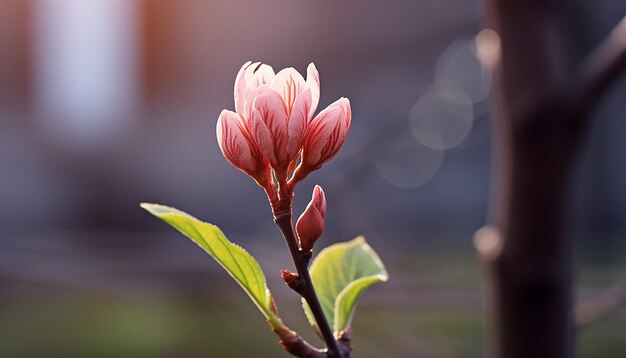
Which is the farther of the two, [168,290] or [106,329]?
[106,329]

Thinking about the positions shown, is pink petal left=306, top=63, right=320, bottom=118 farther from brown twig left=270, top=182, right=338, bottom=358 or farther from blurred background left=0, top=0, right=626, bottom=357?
blurred background left=0, top=0, right=626, bottom=357

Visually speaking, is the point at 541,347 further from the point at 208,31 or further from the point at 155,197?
the point at 208,31

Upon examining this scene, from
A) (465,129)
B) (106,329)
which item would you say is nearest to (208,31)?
(465,129)

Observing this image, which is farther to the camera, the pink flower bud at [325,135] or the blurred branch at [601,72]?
the blurred branch at [601,72]

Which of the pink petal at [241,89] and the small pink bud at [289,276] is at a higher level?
the pink petal at [241,89]

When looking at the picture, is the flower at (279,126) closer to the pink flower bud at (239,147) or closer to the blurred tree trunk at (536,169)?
the pink flower bud at (239,147)

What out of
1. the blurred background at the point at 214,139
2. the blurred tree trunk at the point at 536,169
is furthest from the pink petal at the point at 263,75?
the blurred background at the point at 214,139

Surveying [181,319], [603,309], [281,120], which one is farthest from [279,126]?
[181,319]
